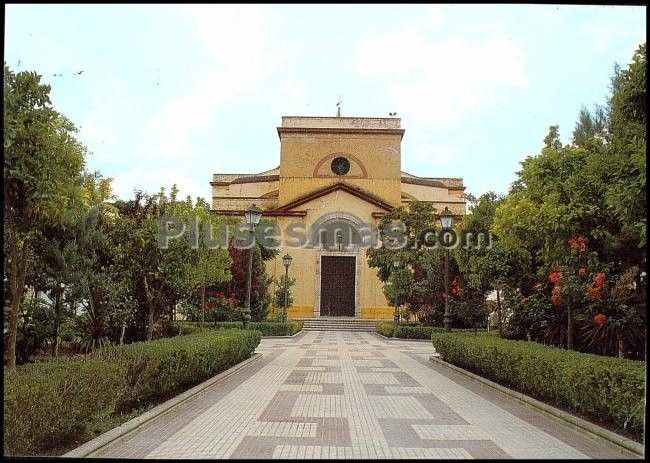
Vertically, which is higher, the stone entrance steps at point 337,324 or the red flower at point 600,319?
the red flower at point 600,319

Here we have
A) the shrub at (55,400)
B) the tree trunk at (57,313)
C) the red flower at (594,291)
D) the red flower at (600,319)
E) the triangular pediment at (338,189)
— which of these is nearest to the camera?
the shrub at (55,400)

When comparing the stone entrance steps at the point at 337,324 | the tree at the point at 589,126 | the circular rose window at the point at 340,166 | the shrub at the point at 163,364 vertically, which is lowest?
the stone entrance steps at the point at 337,324

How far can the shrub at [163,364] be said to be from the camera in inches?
330

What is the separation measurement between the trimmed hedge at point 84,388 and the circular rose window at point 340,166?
31.0 m

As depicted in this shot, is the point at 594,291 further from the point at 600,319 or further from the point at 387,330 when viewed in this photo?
the point at 387,330

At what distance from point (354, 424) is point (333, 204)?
31.4m

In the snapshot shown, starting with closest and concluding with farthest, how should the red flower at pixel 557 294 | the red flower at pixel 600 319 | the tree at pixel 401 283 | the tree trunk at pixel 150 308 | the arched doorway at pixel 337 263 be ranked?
1. the red flower at pixel 600 319
2. the red flower at pixel 557 294
3. the tree trunk at pixel 150 308
4. the tree at pixel 401 283
5. the arched doorway at pixel 337 263

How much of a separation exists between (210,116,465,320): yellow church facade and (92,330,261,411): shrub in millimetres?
25309

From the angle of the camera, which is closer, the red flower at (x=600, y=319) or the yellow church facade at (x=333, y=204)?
the red flower at (x=600, y=319)

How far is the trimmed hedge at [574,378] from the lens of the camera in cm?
680

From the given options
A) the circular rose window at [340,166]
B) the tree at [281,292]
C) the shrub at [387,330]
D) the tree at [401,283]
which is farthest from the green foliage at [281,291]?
the circular rose window at [340,166]

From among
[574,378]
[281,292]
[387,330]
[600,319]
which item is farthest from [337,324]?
[574,378]

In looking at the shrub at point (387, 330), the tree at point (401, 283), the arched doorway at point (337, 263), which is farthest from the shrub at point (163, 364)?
the arched doorway at point (337, 263)

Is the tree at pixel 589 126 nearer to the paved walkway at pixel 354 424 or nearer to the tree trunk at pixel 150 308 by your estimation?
the paved walkway at pixel 354 424
